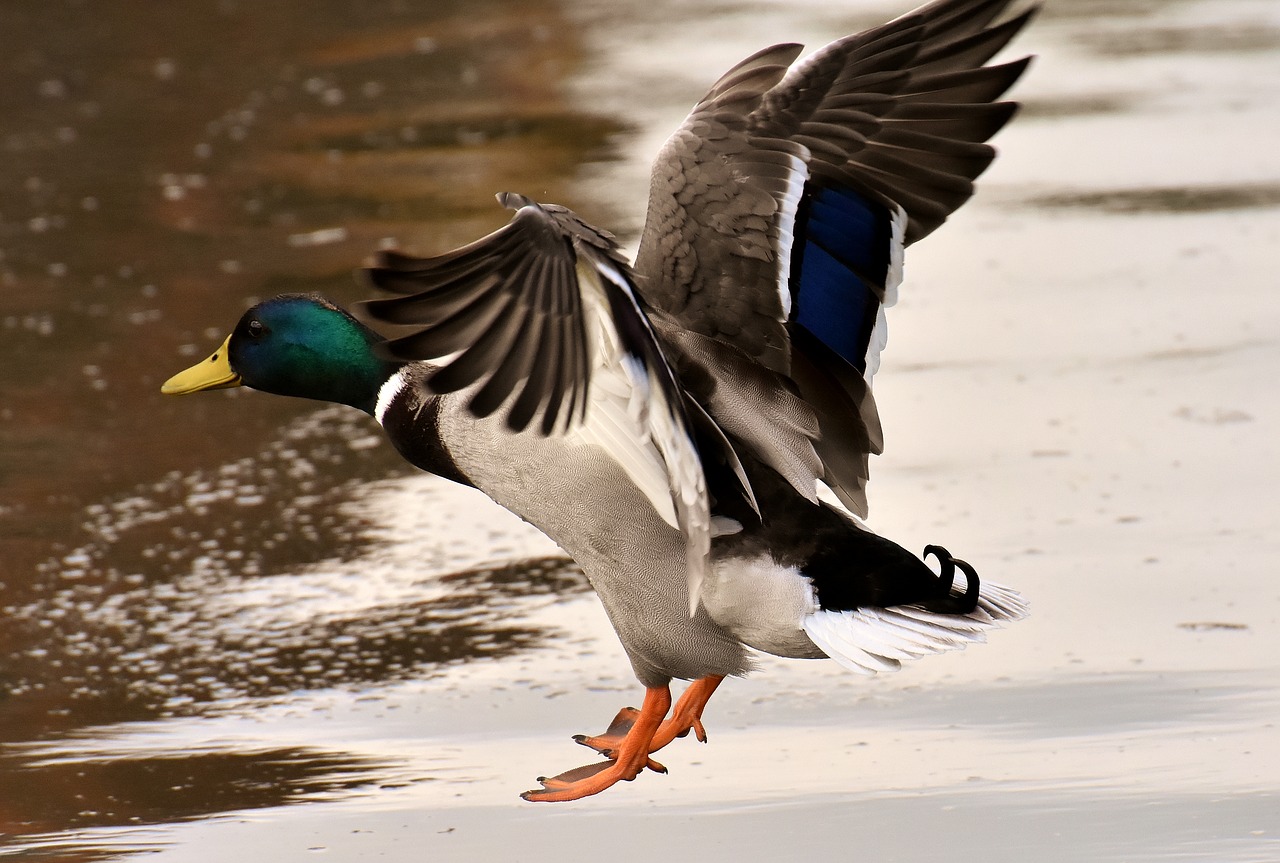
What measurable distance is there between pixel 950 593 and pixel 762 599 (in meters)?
0.37

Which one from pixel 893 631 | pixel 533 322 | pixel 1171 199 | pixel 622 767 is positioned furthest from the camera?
pixel 1171 199

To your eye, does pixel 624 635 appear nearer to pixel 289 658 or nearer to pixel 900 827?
pixel 900 827

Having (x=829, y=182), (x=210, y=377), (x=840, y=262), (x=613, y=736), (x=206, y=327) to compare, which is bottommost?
(x=613, y=736)

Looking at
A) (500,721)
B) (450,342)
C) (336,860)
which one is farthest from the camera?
(500,721)

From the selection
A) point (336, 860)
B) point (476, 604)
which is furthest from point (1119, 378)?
point (336, 860)

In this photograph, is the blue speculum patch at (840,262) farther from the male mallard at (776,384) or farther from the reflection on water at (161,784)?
the reflection on water at (161,784)

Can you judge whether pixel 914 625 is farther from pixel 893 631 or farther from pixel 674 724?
pixel 674 724

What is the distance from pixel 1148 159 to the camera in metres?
8.17

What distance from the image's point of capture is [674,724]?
3998 millimetres

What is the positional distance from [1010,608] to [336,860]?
136 centimetres

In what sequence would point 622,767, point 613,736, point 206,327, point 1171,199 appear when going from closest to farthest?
point 622,767
point 613,736
point 206,327
point 1171,199

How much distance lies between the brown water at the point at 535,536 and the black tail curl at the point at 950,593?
14.6 inches

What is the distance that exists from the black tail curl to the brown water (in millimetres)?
370

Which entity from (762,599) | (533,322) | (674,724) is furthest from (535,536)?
(533,322)
